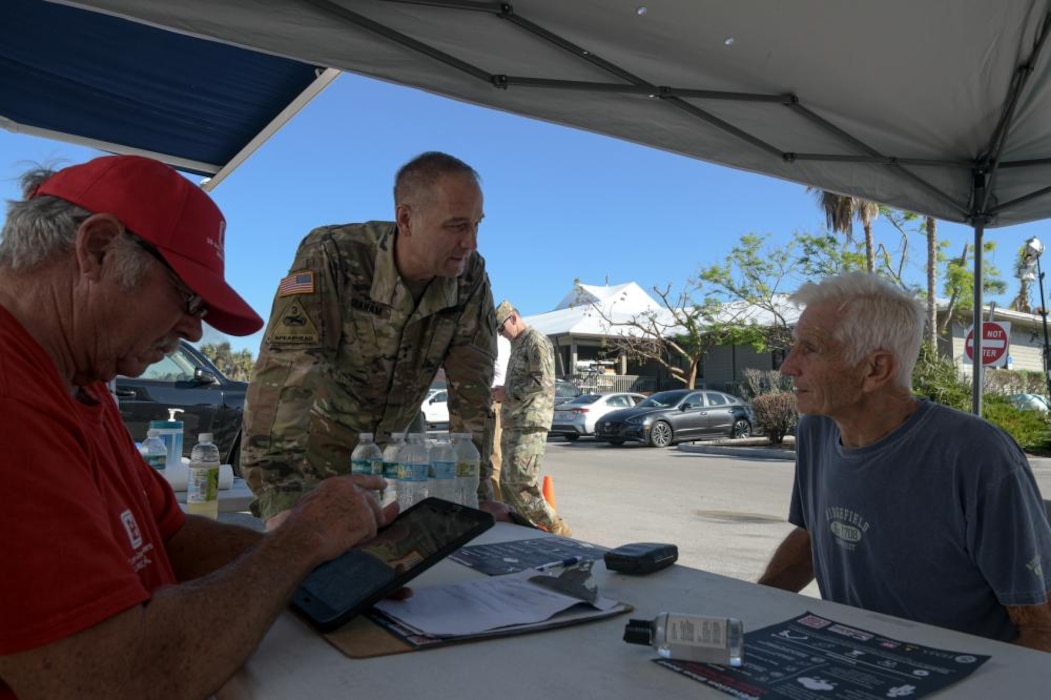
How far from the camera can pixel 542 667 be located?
1.11 meters

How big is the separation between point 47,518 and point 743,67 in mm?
3005

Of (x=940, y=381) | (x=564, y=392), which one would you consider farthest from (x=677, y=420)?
(x=940, y=381)

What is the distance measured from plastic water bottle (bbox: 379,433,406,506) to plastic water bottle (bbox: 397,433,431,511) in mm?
14

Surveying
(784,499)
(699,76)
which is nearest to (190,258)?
(699,76)

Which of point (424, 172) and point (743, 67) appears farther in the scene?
point (743, 67)

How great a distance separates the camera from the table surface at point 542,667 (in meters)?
1.03

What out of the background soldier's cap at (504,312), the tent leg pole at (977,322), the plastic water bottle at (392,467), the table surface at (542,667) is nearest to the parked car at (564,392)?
the background soldier's cap at (504,312)

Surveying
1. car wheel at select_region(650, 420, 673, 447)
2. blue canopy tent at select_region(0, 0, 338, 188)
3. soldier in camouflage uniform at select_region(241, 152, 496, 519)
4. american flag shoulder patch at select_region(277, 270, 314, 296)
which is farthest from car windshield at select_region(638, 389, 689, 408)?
american flag shoulder patch at select_region(277, 270, 314, 296)

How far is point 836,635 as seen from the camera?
128cm

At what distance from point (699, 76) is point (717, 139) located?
51cm

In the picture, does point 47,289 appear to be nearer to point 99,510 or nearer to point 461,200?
point 99,510

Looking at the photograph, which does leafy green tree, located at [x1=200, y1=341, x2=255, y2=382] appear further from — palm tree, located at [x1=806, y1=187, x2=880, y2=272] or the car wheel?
palm tree, located at [x1=806, y1=187, x2=880, y2=272]

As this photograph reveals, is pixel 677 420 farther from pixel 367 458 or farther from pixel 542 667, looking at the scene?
pixel 542 667

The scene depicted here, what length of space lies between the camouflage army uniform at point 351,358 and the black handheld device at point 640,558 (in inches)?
32.4
